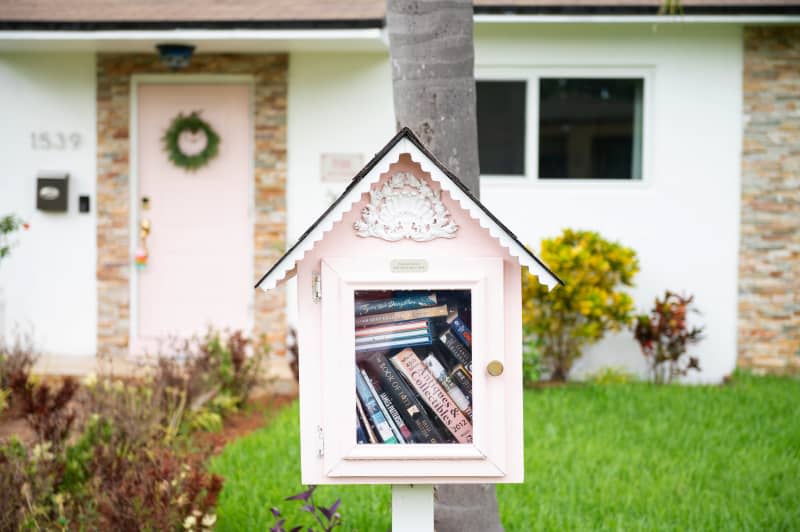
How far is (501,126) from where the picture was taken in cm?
908

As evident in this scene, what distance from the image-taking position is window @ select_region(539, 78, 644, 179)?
901 centimetres

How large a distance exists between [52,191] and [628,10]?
18.3 ft

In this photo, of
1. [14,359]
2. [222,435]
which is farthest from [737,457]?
[14,359]

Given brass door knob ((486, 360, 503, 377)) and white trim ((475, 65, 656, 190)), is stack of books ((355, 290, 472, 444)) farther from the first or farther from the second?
white trim ((475, 65, 656, 190))

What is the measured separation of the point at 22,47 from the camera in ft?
29.6

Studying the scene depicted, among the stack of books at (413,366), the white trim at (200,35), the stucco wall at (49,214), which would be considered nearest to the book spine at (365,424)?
the stack of books at (413,366)

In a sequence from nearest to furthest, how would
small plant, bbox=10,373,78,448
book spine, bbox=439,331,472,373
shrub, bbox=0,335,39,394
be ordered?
book spine, bbox=439,331,472,373
small plant, bbox=10,373,78,448
shrub, bbox=0,335,39,394

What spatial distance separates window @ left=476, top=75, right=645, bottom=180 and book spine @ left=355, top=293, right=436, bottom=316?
6259 mm

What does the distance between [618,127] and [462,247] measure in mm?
6509

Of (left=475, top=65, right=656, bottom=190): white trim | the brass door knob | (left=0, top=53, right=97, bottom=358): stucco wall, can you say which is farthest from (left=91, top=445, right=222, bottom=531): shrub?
(left=475, top=65, right=656, bottom=190): white trim

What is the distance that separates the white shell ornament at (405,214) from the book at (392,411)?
0.44 metres

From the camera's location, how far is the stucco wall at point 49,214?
30.7 feet

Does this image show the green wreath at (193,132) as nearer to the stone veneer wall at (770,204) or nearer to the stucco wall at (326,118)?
the stucco wall at (326,118)

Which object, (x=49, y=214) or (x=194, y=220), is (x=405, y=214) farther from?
(x=49, y=214)
